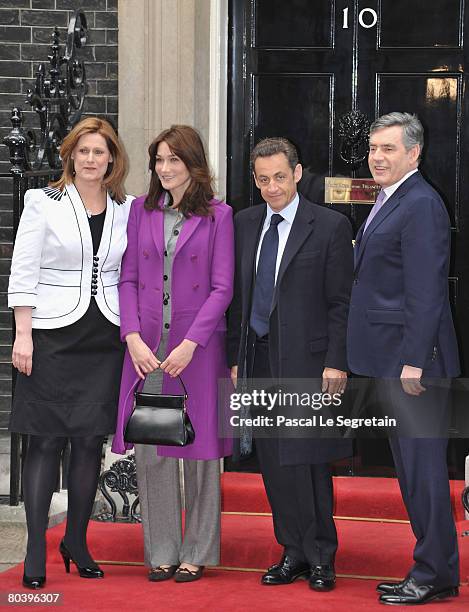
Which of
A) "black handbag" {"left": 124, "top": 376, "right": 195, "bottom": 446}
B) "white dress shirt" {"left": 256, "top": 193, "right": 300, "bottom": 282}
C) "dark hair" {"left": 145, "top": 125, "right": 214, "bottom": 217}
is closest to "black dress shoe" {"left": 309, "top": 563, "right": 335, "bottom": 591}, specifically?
Result: "black handbag" {"left": 124, "top": 376, "right": 195, "bottom": 446}

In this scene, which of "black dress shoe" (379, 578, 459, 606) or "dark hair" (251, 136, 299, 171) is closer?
"black dress shoe" (379, 578, 459, 606)

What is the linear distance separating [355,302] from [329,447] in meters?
0.63

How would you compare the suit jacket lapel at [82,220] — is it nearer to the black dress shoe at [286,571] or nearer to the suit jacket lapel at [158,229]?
the suit jacket lapel at [158,229]

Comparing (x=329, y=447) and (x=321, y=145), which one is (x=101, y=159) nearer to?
(x=329, y=447)

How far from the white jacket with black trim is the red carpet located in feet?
3.75

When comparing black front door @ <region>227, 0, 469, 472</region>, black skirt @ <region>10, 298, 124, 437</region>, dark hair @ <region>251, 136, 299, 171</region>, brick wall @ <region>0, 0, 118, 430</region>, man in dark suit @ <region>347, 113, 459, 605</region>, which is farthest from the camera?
brick wall @ <region>0, 0, 118, 430</region>

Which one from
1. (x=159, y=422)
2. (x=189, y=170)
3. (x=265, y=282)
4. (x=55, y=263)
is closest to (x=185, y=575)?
(x=159, y=422)

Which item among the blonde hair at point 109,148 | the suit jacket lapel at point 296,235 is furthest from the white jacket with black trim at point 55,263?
the suit jacket lapel at point 296,235

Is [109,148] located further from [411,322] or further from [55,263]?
[411,322]

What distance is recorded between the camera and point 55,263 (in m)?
4.80

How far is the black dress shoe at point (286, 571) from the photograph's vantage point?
484 cm

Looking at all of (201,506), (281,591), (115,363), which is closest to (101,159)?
(115,363)

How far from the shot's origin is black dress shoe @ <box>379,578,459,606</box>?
4.54 m

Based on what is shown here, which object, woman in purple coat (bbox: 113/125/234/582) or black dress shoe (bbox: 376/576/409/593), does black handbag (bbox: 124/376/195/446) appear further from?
black dress shoe (bbox: 376/576/409/593)
